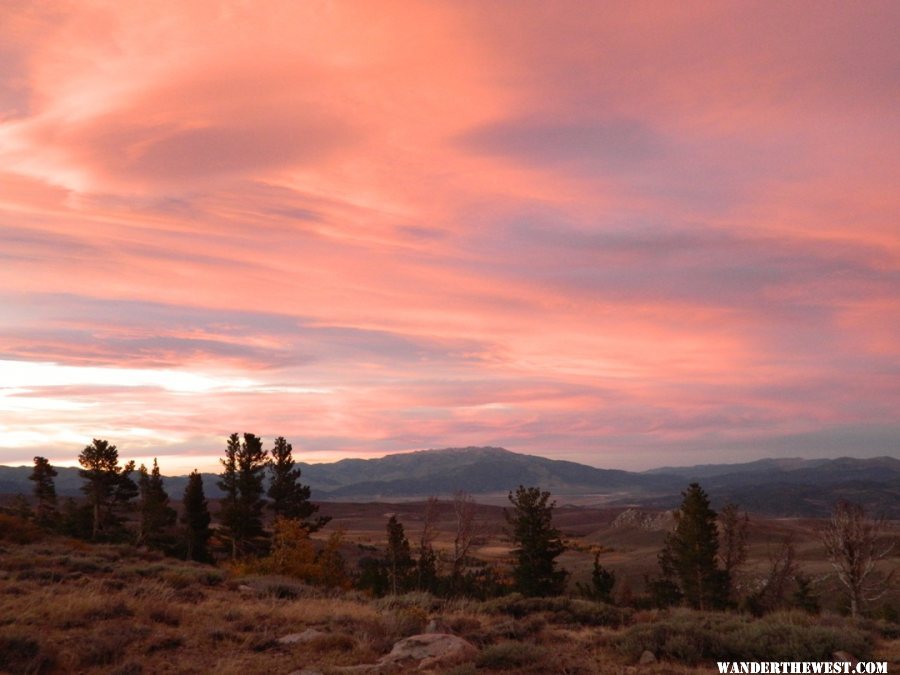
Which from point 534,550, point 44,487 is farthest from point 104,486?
point 534,550

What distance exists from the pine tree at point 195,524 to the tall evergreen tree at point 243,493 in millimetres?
6443

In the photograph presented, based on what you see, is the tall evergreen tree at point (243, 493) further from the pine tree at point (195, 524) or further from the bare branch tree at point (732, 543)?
the bare branch tree at point (732, 543)

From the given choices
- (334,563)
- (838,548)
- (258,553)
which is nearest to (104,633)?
(334,563)

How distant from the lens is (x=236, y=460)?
52625 millimetres

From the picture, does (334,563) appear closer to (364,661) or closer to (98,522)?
(98,522)

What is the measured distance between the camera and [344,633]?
42.4 feet

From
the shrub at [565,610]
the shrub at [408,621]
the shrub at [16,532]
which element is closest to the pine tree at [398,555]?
the shrub at [16,532]

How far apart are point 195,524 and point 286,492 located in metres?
12.2

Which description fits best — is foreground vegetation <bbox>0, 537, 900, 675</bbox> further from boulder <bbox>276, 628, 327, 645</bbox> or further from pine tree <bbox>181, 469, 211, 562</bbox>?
pine tree <bbox>181, 469, 211, 562</bbox>

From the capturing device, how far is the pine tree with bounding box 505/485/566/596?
2164 inches

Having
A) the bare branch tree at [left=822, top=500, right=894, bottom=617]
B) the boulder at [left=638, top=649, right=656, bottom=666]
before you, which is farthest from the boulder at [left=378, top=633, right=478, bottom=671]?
the bare branch tree at [left=822, top=500, right=894, bottom=617]

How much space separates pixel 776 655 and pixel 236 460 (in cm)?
4728

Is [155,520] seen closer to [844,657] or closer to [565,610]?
[565,610]

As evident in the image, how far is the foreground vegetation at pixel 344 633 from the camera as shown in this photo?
1073 cm
